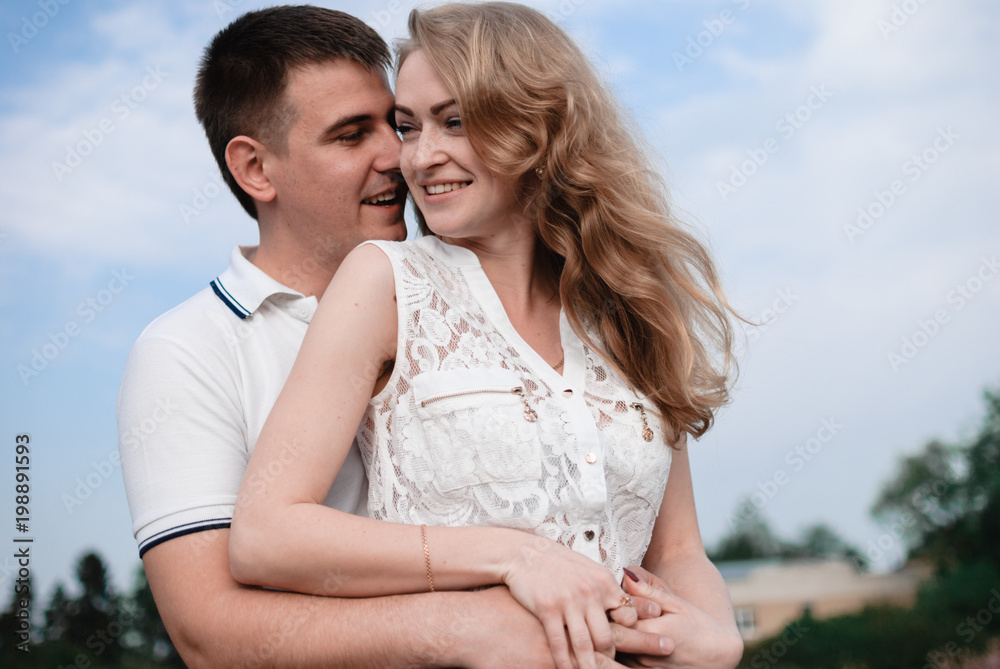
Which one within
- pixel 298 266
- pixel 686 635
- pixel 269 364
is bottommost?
pixel 686 635

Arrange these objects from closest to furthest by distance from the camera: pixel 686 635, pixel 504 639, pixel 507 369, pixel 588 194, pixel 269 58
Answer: pixel 504 639 → pixel 686 635 → pixel 507 369 → pixel 588 194 → pixel 269 58

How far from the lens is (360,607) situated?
1.77m

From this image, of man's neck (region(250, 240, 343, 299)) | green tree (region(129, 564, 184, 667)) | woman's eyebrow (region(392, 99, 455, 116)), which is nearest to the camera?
woman's eyebrow (region(392, 99, 455, 116))

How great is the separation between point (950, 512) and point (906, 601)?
209 cm

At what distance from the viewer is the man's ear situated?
9.11 feet

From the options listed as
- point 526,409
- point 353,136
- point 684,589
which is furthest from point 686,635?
point 353,136

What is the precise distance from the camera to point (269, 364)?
2.35 meters

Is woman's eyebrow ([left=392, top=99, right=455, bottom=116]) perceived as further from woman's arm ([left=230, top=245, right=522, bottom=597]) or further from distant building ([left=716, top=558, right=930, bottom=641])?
distant building ([left=716, top=558, right=930, bottom=641])

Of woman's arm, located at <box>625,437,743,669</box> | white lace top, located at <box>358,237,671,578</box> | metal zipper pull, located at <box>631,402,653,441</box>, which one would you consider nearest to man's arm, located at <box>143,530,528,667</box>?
white lace top, located at <box>358,237,671,578</box>

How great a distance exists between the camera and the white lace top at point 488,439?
1943 millimetres

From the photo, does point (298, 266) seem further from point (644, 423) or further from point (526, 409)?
point (644, 423)

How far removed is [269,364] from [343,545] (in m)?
0.77

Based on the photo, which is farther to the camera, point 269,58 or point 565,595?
point 269,58

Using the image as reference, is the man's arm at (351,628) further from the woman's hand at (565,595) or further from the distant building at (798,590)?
the distant building at (798,590)
